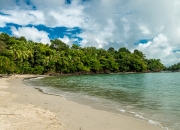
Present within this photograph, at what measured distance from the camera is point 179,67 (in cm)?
17562

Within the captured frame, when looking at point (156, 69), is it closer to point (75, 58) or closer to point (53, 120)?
point (75, 58)

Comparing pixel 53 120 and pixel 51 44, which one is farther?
pixel 51 44

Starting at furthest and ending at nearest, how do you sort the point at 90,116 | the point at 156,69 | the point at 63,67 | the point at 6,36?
the point at 156,69 < the point at 63,67 < the point at 6,36 < the point at 90,116

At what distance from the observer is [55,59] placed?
3243 inches

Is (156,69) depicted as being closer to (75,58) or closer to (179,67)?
(179,67)

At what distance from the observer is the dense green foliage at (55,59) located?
6512 centimetres

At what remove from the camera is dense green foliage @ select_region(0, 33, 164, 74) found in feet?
214

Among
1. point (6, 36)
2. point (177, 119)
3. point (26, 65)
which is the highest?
point (6, 36)

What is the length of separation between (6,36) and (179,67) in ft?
510

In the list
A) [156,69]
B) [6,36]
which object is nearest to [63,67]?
[6,36]

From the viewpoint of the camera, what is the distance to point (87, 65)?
96750 millimetres

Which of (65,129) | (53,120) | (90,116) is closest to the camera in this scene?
(65,129)

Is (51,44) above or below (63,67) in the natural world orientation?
above

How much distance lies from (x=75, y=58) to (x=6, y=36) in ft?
107
